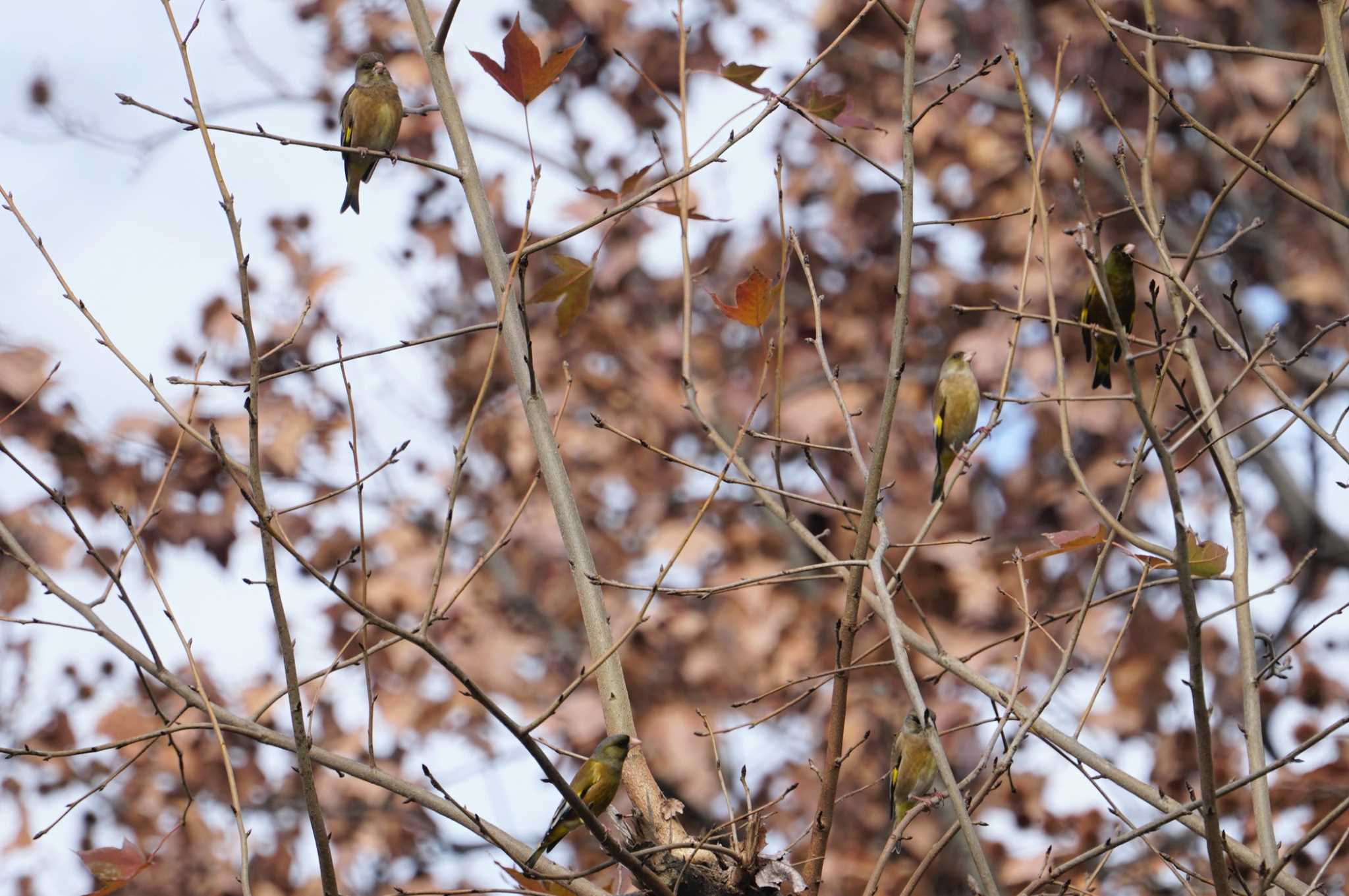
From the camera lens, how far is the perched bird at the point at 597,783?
2.18 metres

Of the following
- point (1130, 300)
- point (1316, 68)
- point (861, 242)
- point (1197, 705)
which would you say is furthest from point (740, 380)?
point (1197, 705)

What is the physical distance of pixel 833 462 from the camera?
6.66 meters

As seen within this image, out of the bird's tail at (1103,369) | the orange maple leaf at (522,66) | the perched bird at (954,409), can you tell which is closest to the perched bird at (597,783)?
the orange maple leaf at (522,66)

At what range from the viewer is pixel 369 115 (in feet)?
10.9

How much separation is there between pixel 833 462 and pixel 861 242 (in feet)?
4.17

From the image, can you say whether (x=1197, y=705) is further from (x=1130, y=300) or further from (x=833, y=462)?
(x=833, y=462)

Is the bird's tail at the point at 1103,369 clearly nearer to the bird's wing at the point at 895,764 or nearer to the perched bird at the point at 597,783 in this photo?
the bird's wing at the point at 895,764

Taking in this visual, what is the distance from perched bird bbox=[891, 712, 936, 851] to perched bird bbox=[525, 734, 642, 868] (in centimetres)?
95

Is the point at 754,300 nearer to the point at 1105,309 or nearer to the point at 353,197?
the point at 1105,309

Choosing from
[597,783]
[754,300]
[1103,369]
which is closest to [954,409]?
[1103,369]

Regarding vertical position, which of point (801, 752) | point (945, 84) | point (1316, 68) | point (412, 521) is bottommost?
point (1316, 68)

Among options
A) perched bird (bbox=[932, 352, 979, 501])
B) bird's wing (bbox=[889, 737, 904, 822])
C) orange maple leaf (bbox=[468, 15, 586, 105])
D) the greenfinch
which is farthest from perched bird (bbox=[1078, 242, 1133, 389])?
the greenfinch

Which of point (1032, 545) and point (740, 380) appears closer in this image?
point (1032, 545)

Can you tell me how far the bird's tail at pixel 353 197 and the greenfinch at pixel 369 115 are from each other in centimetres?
3
